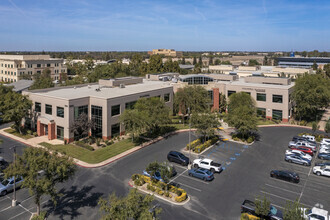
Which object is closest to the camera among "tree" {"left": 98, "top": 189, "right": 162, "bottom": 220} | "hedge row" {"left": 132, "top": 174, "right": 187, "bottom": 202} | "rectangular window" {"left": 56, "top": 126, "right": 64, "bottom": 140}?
"tree" {"left": 98, "top": 189, "right": 162, "bottom": 220}

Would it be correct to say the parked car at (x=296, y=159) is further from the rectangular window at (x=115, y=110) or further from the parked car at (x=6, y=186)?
the parked car at (x=6, y=186)

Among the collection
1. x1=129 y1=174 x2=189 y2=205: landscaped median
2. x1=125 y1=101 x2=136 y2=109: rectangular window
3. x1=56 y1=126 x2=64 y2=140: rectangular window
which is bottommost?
x1=129 y1=174 x2=189 y2=205: landscaped median

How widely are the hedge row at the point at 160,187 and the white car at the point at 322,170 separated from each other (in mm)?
19032

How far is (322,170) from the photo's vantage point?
34875 mm

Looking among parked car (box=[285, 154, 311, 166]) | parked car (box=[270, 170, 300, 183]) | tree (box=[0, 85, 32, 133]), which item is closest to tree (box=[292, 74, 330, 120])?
parked car (box=[285, 154, 311, 166])

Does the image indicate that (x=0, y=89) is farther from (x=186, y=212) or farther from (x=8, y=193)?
(x=186, y=212)

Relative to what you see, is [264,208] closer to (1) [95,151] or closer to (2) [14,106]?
(1) [95,151]

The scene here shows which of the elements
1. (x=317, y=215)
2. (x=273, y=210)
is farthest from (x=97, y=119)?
(x=317, y=215)

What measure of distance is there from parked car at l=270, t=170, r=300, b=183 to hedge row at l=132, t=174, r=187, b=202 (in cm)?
1270

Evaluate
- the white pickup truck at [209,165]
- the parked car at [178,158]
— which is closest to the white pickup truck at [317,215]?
the white pickup truck at [209,165]

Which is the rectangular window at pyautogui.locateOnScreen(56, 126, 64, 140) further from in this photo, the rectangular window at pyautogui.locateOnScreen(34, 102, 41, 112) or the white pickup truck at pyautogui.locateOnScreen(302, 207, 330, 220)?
the white pickup truck at pyautogui.locateOnScreen(302, 207, 330, 220)

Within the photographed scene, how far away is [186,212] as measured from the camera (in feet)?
85.7

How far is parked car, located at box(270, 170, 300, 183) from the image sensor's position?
3259 cm

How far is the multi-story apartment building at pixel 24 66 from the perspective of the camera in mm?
116125
